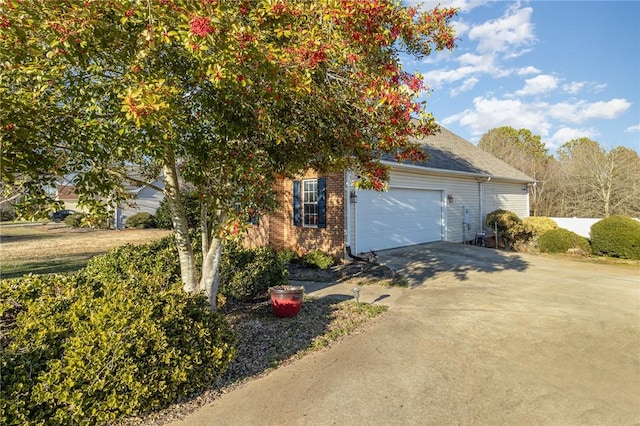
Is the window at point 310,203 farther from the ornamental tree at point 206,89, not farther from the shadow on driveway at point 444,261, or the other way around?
the ornamental tree at point 206,89

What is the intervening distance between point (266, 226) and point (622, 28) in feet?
38.3

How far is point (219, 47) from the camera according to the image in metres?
3.19

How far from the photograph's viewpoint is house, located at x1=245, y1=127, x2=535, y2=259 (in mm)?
10930

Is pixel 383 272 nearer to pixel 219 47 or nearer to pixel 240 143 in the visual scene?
pixel 240 143

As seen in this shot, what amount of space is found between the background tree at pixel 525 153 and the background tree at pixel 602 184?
5.03 ft

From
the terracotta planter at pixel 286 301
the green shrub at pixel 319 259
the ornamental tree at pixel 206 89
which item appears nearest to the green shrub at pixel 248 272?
the terracotta planter at pixel 286 301

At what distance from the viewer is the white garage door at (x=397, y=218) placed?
11.3 meters

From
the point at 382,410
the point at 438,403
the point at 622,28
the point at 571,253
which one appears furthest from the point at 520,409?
the point at 571,253

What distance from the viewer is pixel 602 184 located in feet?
69.0

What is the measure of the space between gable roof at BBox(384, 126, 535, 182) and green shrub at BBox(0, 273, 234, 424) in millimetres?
10743

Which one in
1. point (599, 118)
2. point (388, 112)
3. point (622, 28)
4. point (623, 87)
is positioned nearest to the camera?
point (388, 112)

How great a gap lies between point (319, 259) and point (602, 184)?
19953mm

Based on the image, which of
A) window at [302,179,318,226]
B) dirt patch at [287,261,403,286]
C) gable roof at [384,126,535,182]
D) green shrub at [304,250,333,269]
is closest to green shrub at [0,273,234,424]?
dirt patch at [287,261,403,286]

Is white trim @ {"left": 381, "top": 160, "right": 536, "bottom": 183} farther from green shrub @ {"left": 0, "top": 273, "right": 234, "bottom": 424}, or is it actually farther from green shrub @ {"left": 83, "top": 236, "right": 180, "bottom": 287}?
green shrub @ {"left": 0, "top": 273, "right": 234, "bottom": 424}
